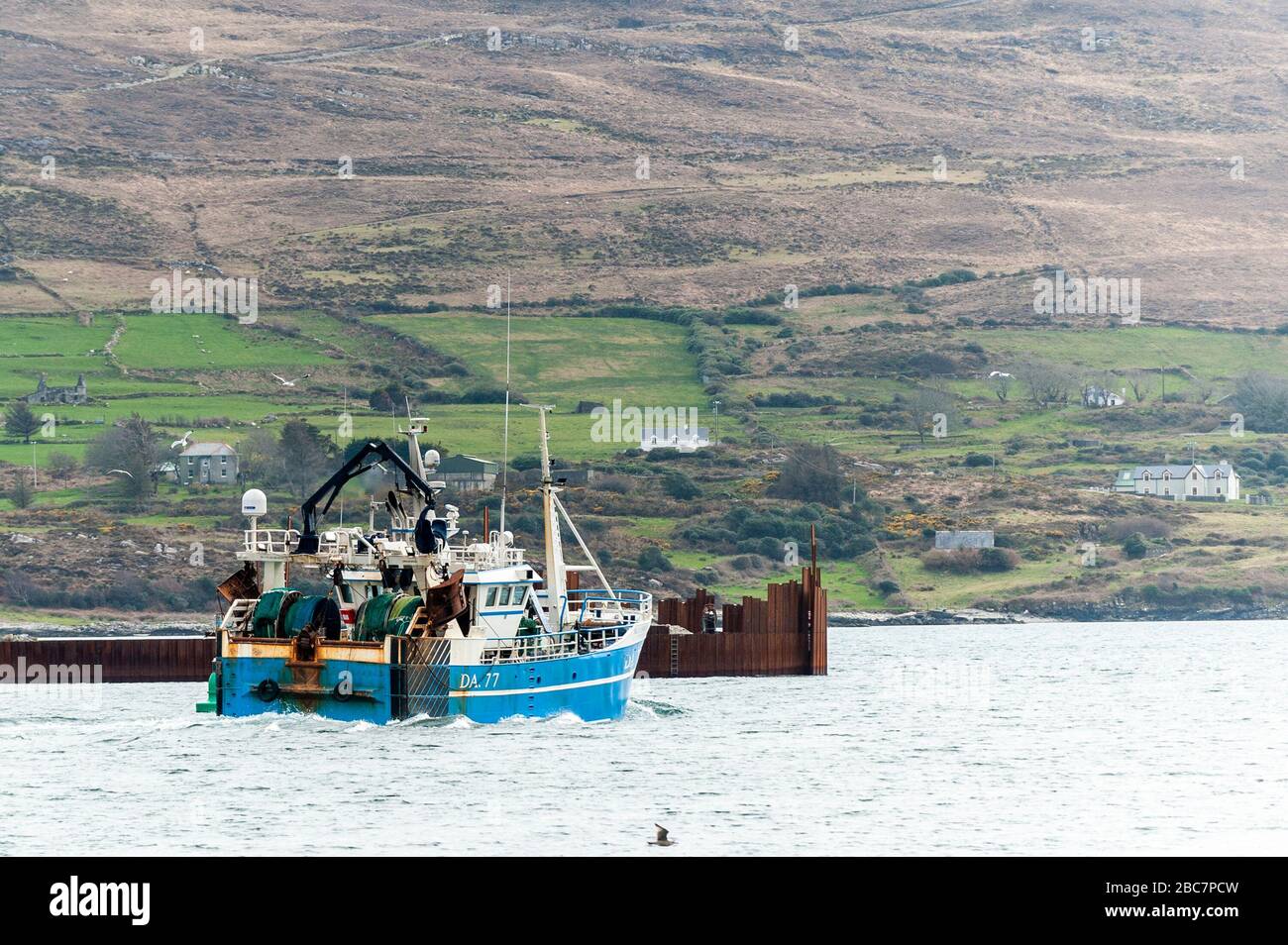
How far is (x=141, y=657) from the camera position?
3536 inches

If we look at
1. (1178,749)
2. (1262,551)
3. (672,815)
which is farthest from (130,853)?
(1262,551)

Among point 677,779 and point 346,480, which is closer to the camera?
point 677,779

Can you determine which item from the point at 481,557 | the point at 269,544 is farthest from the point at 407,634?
the point at 269,544

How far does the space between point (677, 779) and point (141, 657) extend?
139 feet

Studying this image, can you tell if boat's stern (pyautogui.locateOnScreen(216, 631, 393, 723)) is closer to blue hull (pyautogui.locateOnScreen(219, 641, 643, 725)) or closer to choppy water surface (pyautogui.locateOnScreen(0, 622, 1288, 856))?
blue hull (pyautogui.locateOnScreen(219, 641, 643, 725))

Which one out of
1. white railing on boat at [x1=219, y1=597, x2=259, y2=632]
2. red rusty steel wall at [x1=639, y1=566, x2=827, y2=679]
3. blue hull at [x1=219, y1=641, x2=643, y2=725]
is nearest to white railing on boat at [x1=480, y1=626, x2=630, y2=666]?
blue hull at [x1=219, y1=641, x2=643, y2=725]

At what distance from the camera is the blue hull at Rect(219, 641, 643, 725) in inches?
2389

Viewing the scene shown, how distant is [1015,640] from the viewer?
472ft

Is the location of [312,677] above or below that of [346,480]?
below

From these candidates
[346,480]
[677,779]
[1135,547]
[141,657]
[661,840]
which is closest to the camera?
[661,840]

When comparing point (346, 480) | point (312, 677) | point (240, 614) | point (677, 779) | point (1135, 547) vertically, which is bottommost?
point (677, 779)

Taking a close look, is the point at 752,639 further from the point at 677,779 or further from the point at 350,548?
the point at 677,779

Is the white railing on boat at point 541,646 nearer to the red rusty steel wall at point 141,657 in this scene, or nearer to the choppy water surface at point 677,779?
the choppy water surface at point 677,779
